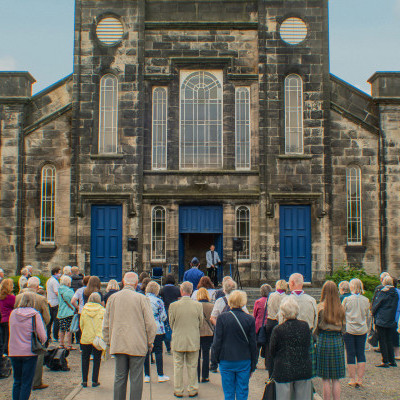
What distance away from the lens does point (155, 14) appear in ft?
68.4

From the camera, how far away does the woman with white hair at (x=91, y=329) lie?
9.29 meters

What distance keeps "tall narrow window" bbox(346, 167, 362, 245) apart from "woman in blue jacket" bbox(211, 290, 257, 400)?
1355 centimetres

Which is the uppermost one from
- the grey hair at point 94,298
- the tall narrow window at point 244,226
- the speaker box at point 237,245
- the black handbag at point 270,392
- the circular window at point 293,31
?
the circular window at point 293,31

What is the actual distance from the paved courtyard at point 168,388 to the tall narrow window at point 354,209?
9.66 metres

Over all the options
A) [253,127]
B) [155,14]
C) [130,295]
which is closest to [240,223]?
[253,127]

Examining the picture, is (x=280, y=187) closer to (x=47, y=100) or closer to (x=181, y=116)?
(x=181, y=116)

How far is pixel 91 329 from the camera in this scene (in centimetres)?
930

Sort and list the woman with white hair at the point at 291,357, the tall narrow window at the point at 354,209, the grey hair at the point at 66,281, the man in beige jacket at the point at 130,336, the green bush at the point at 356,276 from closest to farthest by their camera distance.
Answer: the woman with white hair at the point at 291,357
the man in beige jacket at the point at 130,336
the grey hair at the point at 66,281
the green bush at the point at 356,276
the tall narrow window at the point at 354,209

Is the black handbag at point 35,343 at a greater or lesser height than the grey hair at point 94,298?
lesser

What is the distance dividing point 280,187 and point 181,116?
4566mm

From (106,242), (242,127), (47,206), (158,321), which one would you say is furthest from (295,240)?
(158,321)

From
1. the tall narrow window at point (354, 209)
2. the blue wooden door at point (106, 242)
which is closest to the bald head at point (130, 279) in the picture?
the blue wooden door at point (106, 242)

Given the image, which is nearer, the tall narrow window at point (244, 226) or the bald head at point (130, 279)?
the bald head at point (130, 279)

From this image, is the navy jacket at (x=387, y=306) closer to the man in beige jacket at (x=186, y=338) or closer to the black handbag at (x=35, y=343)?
the man in beige jacket at (x=186, y=338)
